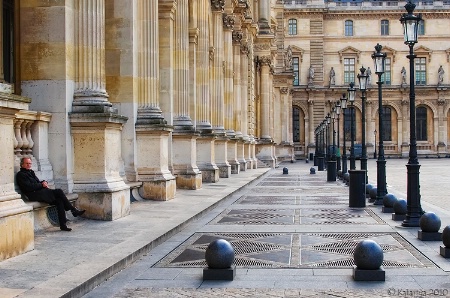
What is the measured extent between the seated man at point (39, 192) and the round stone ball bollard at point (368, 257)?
17.9 ft

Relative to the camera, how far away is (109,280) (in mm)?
9719

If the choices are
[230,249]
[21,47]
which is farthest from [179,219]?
[230,249]

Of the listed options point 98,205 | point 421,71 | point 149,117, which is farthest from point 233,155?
point 421,71

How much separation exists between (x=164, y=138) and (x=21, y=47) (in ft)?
20.9

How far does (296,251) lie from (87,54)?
5.65 m

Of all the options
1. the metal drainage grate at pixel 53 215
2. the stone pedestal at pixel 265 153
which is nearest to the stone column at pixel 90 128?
the metal drainage grate at pixel 53 215

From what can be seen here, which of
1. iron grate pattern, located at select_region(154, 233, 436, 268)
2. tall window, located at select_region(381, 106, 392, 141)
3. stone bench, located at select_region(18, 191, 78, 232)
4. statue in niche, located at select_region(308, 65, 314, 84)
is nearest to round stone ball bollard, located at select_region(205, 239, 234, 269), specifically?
iron grate pattern, located at select_region(154, 233, 436, 268)

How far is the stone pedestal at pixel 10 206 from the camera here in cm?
1018

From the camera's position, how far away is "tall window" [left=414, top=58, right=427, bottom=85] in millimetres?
96125

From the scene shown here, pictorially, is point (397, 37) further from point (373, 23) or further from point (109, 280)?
point (109, 280)

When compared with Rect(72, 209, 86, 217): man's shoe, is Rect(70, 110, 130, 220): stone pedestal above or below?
above

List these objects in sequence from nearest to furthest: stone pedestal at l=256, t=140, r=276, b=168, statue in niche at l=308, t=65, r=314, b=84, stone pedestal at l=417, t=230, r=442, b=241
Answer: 1. stone pedestal at l=417, t=230, r=442, b=241
2. stone pedestal at l=256, t=140, r=276, b=168
3. statue in niche at l=308, t=65, r=314, b=84

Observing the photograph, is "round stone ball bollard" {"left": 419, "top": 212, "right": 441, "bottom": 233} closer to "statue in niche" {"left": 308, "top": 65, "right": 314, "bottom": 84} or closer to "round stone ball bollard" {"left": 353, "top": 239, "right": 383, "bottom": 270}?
"round stone ball bollard" {"left": 353, "top": 239, "right": 383, "bottom": 270}

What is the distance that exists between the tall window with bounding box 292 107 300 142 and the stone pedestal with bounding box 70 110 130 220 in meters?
78.6
